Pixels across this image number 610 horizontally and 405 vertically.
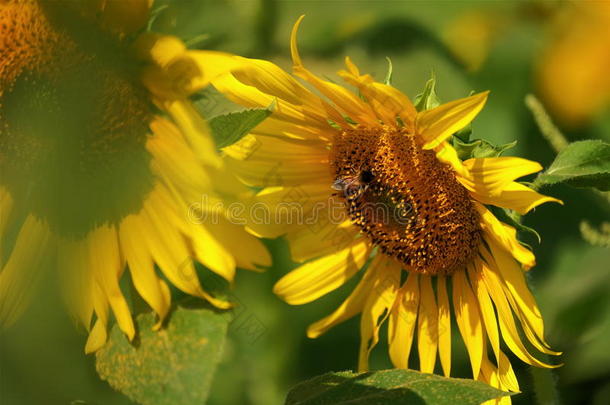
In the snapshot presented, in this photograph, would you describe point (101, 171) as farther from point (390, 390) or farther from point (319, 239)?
point (390, 390)

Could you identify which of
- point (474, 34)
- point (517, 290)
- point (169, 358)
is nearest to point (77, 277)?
point (169, 358)

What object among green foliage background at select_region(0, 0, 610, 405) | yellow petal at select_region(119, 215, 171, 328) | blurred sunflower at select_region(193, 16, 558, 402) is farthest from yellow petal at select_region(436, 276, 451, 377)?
yellow petal at select_region(119, 215, 171, 328)

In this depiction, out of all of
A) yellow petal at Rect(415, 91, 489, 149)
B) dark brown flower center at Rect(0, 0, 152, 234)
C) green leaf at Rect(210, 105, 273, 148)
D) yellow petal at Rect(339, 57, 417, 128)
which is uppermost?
dark brown flower center at Rect(0, 0, 152, 234)

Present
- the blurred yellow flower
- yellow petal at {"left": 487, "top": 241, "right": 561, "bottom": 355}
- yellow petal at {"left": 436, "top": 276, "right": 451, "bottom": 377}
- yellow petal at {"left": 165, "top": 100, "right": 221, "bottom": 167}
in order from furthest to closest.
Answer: the blurred yellow flower < yellow petal at {"left": 436, "top": 276, "right": 451, "bottom": 377} < yellow petal at {"left": 487, "top": 241, "right": 561, "bottom": 355} < yellow petal at {"left": 165, "top": 100, "right": 221, "bottom": 167}

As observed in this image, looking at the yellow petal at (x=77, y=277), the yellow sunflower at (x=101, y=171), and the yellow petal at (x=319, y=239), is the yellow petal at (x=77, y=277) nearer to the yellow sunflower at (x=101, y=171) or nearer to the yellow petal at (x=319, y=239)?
the yellow sunflower at (x=101, y=171)

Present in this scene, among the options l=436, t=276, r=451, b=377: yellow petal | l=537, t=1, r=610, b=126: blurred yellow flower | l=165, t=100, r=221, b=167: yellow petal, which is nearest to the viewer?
l=165, t=100, r=221, b=167: yellow petal

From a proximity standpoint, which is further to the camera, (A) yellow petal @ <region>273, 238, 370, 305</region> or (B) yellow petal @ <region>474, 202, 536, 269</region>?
(A) yellow petal @ <region>273, 238, 370, 305</region>

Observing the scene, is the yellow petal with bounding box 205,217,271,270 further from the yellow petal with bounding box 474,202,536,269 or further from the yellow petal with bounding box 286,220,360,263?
the yellow petal with bounding box 474,202,536,269
